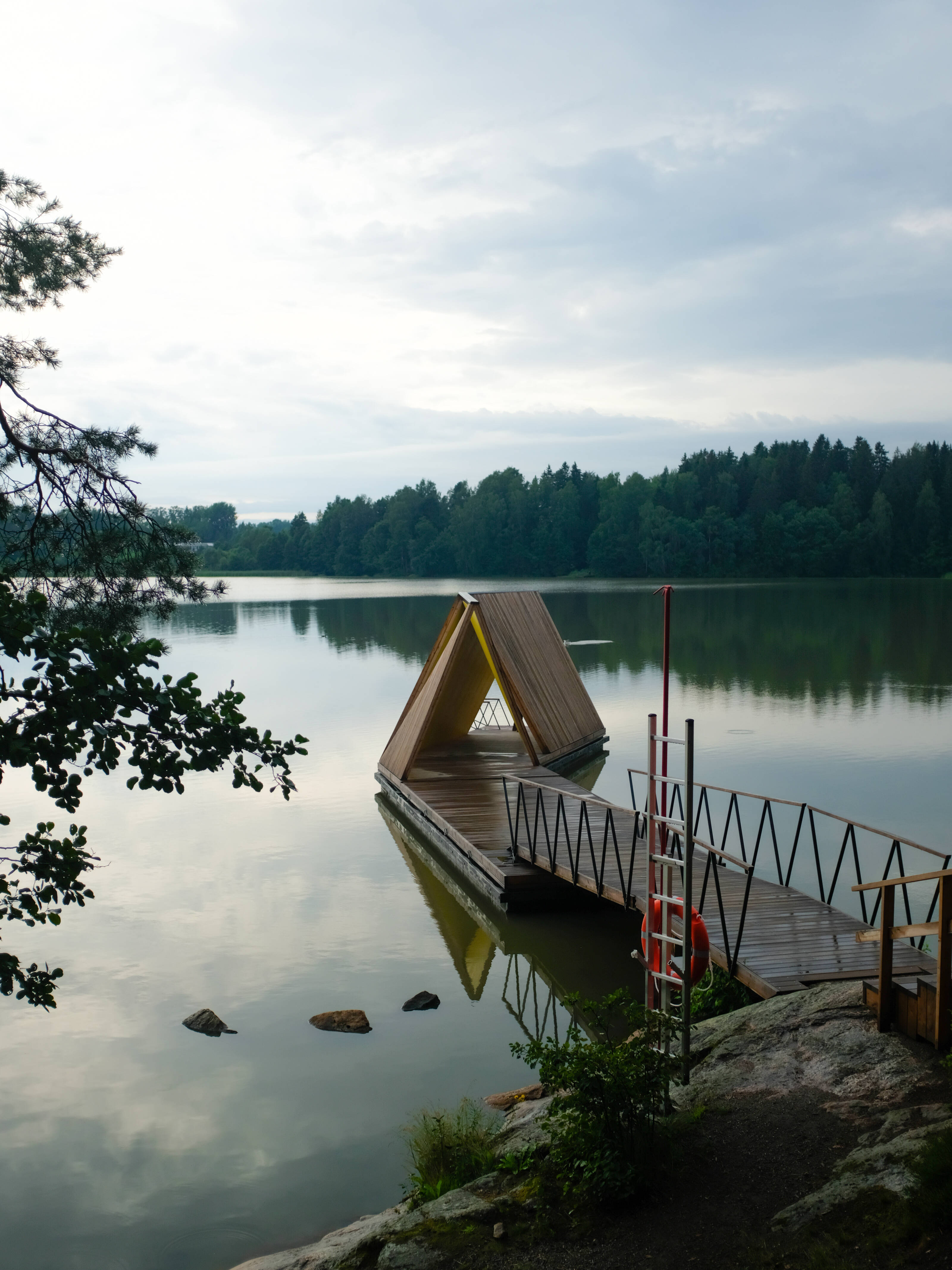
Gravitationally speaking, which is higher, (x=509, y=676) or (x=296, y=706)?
(x=509, y=676)

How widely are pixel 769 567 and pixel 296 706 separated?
2957 inches

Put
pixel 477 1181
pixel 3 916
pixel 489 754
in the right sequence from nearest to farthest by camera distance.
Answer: pixel 3 916, pixel 477 1181, pixel 489 754

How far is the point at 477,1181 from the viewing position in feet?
18.0

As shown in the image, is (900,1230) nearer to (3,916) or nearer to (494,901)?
(3,916)

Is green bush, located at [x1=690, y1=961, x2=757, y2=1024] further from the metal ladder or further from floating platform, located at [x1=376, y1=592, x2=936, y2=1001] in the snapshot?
the metal ladder

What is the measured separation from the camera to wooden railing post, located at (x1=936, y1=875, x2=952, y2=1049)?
5.27m

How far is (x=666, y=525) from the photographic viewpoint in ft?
309

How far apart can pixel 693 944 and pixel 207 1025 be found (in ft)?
16.7

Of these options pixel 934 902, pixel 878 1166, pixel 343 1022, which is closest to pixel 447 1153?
pixel 878 1166

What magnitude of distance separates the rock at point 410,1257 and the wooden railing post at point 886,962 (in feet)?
9.23

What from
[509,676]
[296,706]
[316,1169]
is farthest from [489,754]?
[316,1169]

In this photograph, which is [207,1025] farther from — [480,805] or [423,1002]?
[480,805]

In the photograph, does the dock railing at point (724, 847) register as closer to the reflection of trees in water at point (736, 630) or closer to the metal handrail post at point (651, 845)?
the metal handrail post at point (651, 845)

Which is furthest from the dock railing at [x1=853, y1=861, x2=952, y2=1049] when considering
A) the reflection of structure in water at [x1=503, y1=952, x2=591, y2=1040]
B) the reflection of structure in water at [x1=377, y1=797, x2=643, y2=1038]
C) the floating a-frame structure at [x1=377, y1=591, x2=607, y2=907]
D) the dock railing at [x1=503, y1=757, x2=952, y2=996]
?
the floating a-frame structure at [x1=377, y1=591, x2=607, y2=907]
